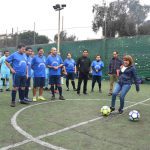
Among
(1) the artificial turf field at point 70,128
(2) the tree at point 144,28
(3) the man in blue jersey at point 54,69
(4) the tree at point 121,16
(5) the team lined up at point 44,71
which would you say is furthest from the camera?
(4) the tree at point 121,16

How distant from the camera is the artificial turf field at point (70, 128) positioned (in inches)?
235

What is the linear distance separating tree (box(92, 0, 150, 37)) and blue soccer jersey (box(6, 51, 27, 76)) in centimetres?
2538

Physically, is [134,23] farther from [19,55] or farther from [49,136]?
[49,136]

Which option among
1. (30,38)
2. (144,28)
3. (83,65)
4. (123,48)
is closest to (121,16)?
(144,28)

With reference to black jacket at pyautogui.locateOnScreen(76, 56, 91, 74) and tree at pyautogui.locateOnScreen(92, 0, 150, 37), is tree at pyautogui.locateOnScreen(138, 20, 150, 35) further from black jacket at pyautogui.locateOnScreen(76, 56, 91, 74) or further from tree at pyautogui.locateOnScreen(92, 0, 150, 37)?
black jacket at pyautogui.locateOnScreen(76, 56, 91, 74)

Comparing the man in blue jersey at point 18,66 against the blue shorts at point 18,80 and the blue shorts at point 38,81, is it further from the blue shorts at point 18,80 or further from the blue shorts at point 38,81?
the blue shorts at point 38,81

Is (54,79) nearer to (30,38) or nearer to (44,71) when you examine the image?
→ (44,71)

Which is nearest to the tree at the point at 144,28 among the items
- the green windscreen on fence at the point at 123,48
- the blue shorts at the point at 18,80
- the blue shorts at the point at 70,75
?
the green windscreen on fence at the point at 123,48

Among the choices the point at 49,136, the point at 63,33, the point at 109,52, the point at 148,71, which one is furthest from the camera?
the point at 63,33

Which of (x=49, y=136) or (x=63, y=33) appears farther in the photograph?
(x=63, y=33)

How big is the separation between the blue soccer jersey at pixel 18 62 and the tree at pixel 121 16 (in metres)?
25.4

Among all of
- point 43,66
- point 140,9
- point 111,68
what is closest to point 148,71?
point 111,68

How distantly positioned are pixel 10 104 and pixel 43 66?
6.42 ft

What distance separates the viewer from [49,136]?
651 centimetres
